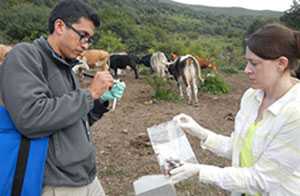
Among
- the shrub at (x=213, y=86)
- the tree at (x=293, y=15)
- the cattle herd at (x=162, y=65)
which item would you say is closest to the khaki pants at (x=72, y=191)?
the cattle herd at (x=162, y=65)

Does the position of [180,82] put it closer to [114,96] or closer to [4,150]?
[114,96]

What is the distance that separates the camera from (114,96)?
2.28 metres

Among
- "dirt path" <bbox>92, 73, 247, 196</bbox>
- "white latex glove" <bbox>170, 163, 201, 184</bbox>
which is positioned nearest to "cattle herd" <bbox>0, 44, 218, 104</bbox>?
"dirt path" <bbox>92, 73, 247, 196</bbox>

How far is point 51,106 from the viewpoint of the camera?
5.85 feet

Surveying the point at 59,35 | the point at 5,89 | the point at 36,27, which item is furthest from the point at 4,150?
the point at 36,27

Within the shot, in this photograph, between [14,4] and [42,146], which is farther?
[14,4]

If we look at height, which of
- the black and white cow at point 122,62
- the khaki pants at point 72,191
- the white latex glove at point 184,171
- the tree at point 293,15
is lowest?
the tree at point 293,15

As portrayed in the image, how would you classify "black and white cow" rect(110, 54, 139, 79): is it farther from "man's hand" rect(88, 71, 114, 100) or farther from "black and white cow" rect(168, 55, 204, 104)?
"man's hand" rect(88, 71, 114, 100)

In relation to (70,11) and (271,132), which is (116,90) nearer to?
(70,11)

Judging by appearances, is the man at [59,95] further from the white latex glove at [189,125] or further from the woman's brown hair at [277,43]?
the woman's brown hair at [277,43]

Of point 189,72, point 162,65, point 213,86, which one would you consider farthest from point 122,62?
point 189,72

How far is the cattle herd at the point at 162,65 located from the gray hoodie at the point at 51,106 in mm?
5904

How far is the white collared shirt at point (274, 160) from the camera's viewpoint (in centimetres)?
183

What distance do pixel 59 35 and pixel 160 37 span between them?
2534cm
